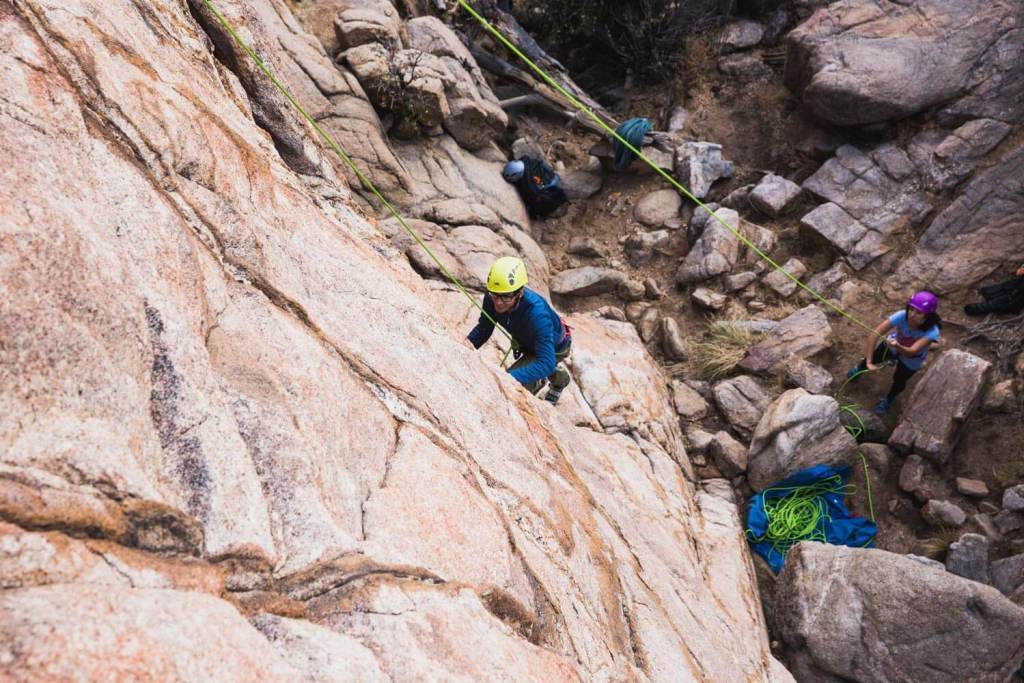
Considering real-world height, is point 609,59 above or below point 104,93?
above

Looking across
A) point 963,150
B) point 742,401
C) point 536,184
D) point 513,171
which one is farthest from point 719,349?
point 963,150

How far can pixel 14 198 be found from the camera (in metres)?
2.18

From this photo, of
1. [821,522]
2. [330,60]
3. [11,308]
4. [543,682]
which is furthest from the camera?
[330,60]

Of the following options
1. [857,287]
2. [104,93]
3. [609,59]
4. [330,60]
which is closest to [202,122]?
[104,93]

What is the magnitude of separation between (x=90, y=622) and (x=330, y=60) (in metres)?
8.40

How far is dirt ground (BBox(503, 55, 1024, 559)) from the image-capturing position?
7266 mm

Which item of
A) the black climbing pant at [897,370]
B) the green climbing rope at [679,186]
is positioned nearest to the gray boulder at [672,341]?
the green climbing rope at [679,186]

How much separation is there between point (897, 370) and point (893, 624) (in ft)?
11.3

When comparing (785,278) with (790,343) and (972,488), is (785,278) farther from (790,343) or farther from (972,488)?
(972,488)

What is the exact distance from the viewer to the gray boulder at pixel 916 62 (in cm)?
998

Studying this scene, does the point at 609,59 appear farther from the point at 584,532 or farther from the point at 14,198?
the point at 14,198

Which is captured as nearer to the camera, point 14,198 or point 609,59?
point 14,198

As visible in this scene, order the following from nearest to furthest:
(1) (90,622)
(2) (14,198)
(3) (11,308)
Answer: (1) (90,622) < (3) (11,308) < (2) (14,198)

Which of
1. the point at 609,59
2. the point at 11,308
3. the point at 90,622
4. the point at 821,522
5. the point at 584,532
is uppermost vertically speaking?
the point at 609,59
